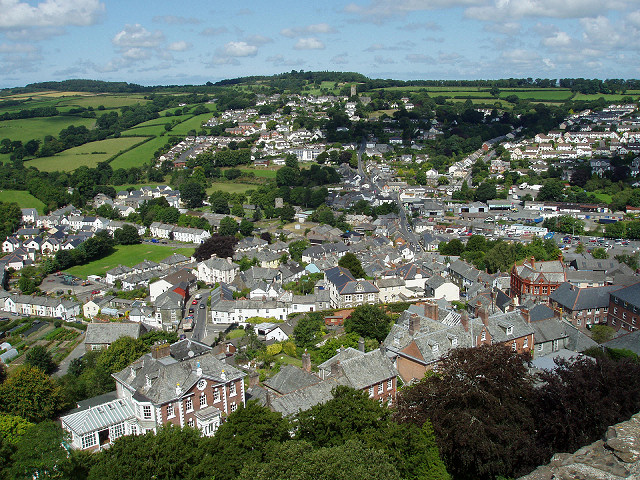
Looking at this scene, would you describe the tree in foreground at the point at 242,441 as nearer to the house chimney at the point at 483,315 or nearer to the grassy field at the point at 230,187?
the house chimney at the point at 483,315

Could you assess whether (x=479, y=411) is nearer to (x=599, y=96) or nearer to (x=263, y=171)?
(x=263, y=171)

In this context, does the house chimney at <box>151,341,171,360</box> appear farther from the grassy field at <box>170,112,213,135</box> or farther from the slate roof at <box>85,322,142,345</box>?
the grassy field at <box>170,112,213,135</box>

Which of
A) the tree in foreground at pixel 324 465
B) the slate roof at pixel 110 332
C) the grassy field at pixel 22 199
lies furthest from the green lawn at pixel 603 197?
the grassy field at pixel 22 199

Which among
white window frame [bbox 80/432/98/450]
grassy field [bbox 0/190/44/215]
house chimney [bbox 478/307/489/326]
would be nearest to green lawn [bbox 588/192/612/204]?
house chimney [bbox 478/307/489/326]

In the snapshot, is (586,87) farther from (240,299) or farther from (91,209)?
(240,299)

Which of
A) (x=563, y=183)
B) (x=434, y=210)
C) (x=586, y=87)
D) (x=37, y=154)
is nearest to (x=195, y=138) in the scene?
(x=37, y=154)

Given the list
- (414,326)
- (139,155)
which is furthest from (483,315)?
(139,155)
